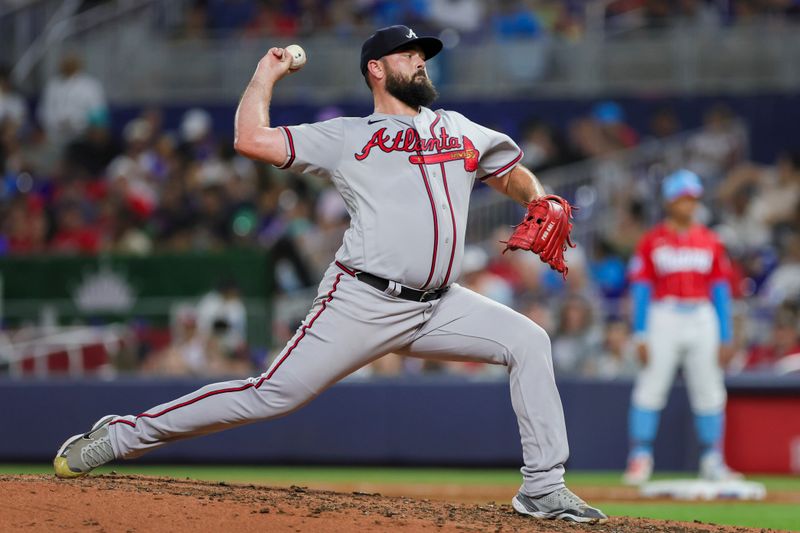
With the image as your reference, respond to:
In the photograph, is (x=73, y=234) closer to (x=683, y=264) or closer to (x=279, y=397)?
(x=683, y=264)

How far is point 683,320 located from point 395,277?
450 cm

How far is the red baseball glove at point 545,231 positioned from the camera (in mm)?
5281

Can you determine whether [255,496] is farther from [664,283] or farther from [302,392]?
[664,283]

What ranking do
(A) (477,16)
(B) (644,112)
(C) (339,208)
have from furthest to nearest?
(A) (477,16) < (B) (644,112) < (C) (339,208)

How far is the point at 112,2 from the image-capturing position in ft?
58.0

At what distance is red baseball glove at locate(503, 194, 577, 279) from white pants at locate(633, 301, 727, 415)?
3970mm


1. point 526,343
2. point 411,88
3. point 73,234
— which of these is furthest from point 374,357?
point 73,234

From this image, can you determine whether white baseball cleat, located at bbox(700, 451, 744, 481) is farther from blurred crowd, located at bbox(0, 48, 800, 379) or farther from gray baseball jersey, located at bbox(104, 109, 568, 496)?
gray baseball jersey, located at bbox(104, 109, 568, 496)

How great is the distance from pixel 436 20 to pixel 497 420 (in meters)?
6.70

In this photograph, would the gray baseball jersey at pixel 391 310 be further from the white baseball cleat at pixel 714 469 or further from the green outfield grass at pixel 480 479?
the white baseball cleat at pixel 714 469

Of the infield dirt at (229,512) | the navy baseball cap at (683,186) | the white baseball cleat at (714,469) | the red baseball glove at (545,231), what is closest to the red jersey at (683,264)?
the navy baseball cap at (683,186)

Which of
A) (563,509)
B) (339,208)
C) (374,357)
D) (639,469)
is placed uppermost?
(339,208)

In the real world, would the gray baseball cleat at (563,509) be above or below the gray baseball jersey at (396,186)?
below

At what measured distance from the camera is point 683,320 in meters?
9.18
